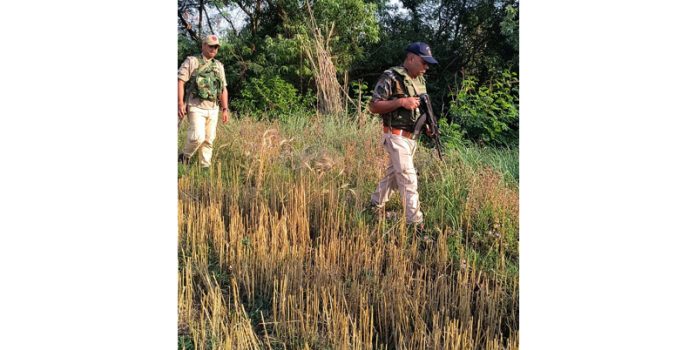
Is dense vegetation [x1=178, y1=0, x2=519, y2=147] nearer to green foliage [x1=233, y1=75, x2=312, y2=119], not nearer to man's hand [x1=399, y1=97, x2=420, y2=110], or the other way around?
green foliage [x1=233, y1=75, x2=312, y2=119]

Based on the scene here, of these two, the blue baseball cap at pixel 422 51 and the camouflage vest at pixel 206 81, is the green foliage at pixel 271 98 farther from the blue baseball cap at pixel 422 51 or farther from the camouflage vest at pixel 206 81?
the blue baseball cap at pixel 422 51

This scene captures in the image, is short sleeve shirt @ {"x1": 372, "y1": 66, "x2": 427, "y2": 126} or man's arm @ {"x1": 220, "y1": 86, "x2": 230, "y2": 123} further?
man's arm @ {"x1": 220, "y1": 86, "x2": 230, "y2": 123}

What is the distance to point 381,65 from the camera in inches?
159

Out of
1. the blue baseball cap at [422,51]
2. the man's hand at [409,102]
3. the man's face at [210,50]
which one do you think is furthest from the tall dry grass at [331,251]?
the blue baseball cap at [422,51]

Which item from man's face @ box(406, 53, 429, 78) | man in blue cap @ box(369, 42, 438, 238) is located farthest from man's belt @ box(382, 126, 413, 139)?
man's face @ box(406, 53, 429, 78)

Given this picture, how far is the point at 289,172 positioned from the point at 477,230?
49.1 inches

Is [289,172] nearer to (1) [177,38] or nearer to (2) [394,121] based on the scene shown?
(2) [394,121]

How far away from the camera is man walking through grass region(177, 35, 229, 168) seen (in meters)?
4.09

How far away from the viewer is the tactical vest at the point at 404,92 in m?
3.83

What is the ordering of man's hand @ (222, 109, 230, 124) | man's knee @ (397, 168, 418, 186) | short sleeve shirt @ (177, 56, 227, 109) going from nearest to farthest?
man's knee @ (397, 168, 418, 186), short sleeve shirt @ (177, 56, 227, 109), man's hand @ (222, 109, 230, 124)

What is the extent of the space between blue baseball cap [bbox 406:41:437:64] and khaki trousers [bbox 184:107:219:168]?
4.90 ft

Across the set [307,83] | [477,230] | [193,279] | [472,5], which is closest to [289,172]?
[307,83]

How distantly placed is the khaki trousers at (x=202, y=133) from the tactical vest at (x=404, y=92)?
1233 millimetres

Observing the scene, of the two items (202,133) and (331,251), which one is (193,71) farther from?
(331,251)
